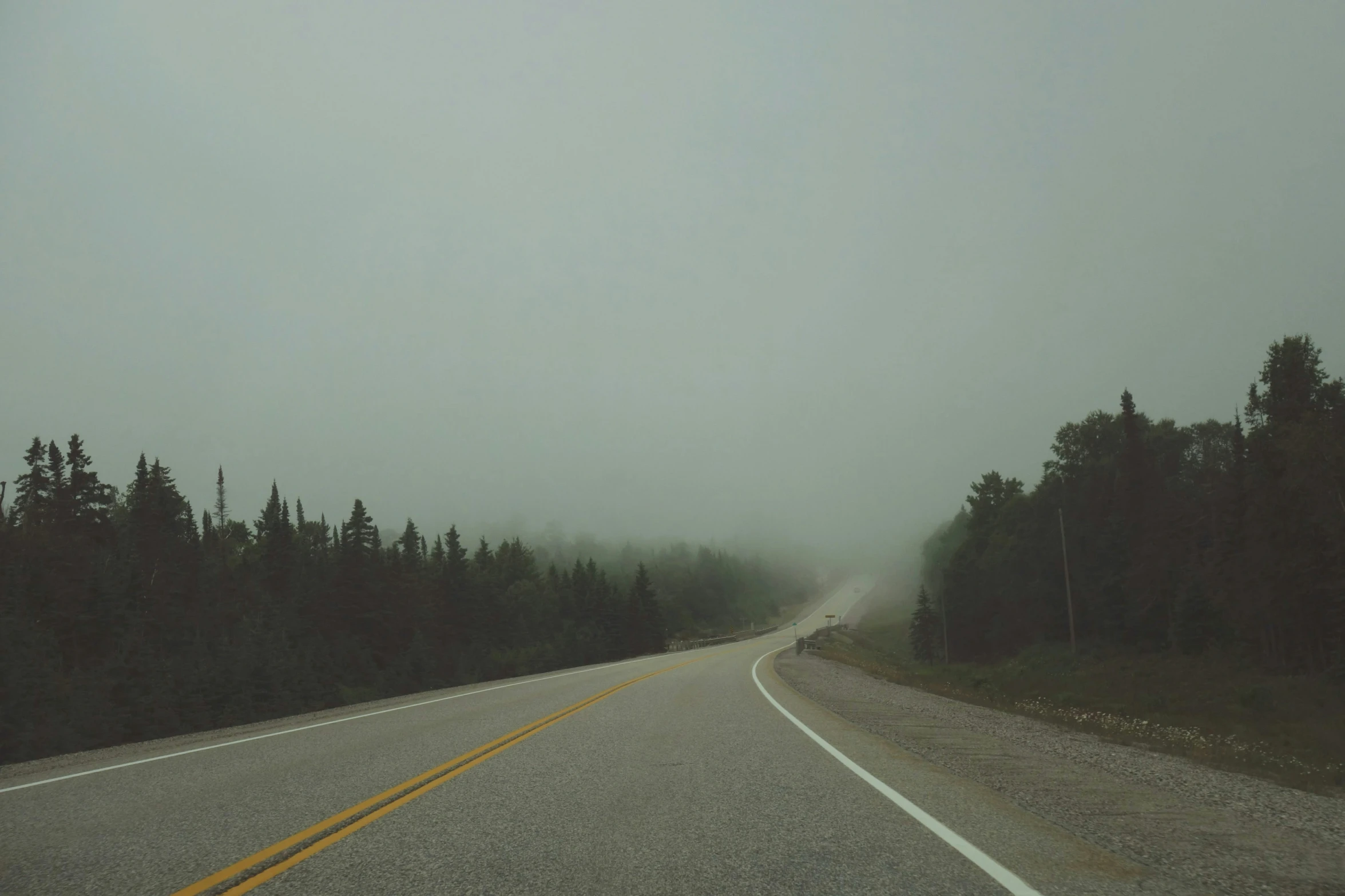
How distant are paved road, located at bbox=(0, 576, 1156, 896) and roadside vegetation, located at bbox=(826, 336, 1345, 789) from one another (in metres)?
5.37

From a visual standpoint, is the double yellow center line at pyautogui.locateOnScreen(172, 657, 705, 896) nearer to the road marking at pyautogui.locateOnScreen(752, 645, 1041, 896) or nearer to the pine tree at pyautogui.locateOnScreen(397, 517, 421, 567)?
the road marking at pyautogui.locateOnScreen(752, 645, 1041, 896)

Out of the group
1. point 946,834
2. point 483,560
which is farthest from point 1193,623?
point 483,560

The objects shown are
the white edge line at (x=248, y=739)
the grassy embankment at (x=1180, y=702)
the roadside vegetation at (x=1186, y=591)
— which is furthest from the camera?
the roadside vegetation at (x=1186, y=591)

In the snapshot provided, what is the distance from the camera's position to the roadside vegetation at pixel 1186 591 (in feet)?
76.4

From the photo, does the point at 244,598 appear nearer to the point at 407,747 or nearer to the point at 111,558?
the point at 111,558

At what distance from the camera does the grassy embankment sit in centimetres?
1151

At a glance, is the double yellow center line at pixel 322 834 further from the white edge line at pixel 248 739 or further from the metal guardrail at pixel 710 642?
the metal guardrail at pixel 710 642

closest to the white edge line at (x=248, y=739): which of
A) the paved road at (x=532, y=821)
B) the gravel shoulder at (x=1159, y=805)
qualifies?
the paved road at (x=532, y=821)

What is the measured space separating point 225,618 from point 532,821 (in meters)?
80.6

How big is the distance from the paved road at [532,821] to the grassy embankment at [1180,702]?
5028 millimetres

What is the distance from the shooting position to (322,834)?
531 cm

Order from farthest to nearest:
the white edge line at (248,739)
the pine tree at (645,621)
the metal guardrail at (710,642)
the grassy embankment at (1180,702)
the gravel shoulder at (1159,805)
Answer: the pine tree at (645,621) < the metal guardrail at (710,642) < the grassy embankment at (1180,702) < the white edge line at (248,739) < the gravel shoulder at (1159,805)

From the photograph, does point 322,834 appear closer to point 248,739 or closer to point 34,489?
point 248,739

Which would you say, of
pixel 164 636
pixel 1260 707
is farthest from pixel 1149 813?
pixel 164 636
